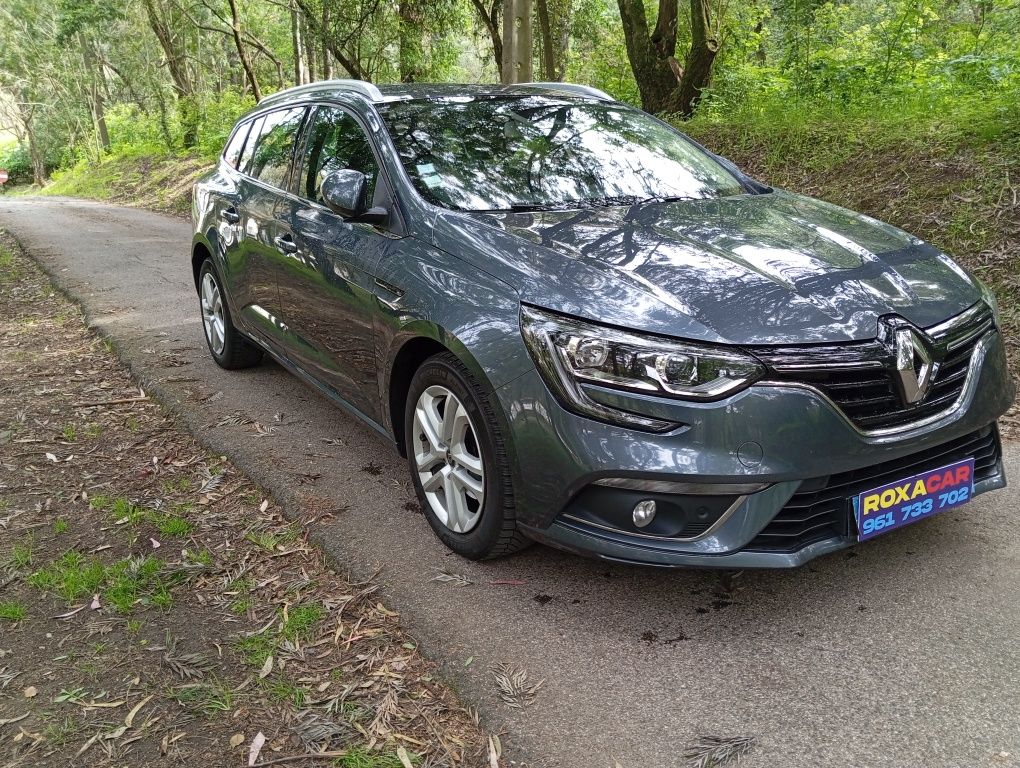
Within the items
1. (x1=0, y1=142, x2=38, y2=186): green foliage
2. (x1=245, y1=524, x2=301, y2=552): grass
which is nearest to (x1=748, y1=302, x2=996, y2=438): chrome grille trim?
(x1=245, y1=524, x2=301, y2=552): grass

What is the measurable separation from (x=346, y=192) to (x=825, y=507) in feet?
6.90

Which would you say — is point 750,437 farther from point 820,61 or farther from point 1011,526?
point 820,61

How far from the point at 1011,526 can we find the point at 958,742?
1.37m

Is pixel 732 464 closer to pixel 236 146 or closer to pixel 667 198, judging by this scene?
pixel 667 198

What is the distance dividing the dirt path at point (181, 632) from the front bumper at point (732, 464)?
66cm

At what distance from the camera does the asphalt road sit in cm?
222

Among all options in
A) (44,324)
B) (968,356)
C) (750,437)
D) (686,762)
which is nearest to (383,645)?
(686,762)

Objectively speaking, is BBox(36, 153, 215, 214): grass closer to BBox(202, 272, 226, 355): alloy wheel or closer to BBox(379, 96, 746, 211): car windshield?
BBox(202, 272, 226, 355): alloy wheel

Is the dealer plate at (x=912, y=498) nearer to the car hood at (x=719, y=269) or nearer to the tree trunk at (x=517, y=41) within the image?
the car hood at (x=719, y=269)

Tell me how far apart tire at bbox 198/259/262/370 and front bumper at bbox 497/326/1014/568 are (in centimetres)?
318

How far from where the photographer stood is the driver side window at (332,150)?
3.63 metres

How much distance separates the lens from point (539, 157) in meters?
3.60

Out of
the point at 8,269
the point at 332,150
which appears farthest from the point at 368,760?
the point at 8,269

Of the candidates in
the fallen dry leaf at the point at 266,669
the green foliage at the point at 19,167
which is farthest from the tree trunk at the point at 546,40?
the green foliage at the point at 19,167
